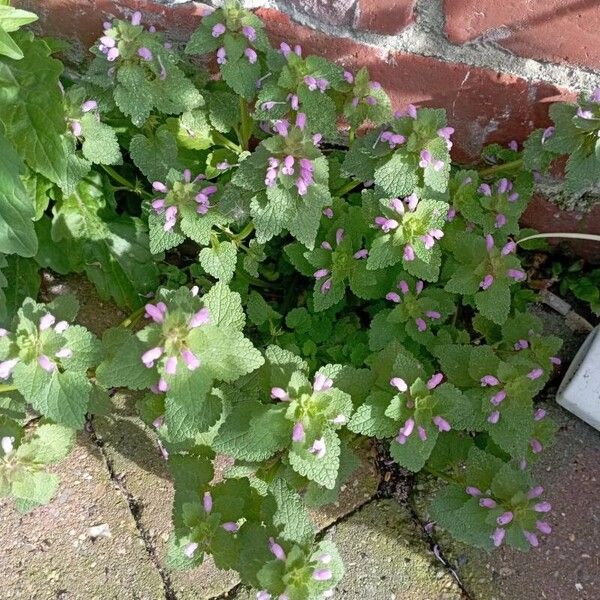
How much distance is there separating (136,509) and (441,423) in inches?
34.0

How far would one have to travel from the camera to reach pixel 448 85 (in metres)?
1.71

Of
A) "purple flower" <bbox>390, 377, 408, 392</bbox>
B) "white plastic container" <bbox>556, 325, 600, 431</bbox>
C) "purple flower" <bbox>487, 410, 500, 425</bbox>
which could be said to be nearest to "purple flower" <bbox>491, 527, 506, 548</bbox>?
"purple flower" <bbox>487, 410, 500, 425</bbox>

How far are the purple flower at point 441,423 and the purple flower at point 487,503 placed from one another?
17 centimetres

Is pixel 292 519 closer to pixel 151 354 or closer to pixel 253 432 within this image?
pixel 253 432

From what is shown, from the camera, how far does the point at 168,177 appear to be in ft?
5.31

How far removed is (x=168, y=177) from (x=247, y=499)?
724 mm

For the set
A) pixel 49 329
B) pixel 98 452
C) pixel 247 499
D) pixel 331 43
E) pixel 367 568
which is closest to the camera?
pixel 49 329

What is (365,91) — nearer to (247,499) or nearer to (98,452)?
(247,499)

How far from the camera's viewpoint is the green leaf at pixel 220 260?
5.69 ft

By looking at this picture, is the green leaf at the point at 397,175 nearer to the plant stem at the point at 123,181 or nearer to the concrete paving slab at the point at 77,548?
the plant stem at the point at 123,181

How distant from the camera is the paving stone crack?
181cm

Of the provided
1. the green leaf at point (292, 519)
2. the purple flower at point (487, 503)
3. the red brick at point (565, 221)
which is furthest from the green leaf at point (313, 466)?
the red brick at point (565, 221)

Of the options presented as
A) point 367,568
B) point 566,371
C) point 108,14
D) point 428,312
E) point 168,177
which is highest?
point 108,14

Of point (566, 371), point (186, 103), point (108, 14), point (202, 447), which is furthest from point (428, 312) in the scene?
point (108, 14)
